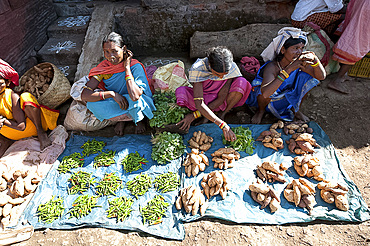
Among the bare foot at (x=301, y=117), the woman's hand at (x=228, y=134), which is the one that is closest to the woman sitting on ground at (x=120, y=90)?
the woman's hand at (x=228, y=134)

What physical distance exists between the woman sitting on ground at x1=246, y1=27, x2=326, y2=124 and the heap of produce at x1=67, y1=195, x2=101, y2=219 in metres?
2.35

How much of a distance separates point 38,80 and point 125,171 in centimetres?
222

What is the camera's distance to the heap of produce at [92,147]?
3080mm

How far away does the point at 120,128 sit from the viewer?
343cm

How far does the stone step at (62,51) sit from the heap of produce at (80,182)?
2584mm

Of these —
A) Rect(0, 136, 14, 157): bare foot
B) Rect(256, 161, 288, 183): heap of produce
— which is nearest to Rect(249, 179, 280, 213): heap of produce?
Rect(256, 161, 288, 183): heap of produce

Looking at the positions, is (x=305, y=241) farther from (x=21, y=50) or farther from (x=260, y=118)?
(x=21, y=50)

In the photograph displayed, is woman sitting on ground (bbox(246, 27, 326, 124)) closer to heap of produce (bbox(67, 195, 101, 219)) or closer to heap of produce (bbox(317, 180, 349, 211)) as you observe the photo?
heap of produce (bbox(317, 180, 349, 211))

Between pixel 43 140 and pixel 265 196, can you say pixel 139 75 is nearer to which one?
pixel 43 140

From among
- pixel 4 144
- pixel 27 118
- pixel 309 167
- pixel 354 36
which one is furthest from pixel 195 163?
pixel 354 36

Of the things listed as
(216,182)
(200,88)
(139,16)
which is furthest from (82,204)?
(139,16)

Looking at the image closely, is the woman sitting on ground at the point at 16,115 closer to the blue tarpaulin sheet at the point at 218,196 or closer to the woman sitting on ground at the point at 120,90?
the blue tarpaulin sheet at the point at 218,196

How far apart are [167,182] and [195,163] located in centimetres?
38

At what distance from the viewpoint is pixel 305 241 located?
2186 millimetres
